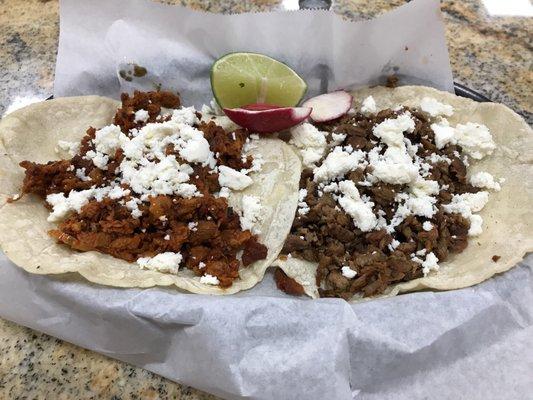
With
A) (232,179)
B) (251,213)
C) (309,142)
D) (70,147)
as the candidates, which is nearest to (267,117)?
(309,142)

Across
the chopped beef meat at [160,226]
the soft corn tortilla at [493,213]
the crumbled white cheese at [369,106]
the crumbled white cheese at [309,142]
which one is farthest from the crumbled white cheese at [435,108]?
the chopped beef meat at [160,226]

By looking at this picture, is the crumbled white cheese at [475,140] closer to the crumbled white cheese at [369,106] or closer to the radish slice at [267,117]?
the crumbled white cheese at [369,106]

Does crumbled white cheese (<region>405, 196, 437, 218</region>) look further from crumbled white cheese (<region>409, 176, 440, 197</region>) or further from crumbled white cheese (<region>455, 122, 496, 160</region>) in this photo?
crumbled white cheese (<region>455, 122, 496, 160</region>)

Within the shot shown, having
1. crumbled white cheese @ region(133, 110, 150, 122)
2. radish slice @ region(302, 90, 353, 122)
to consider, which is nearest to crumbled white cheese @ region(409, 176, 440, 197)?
radish slice @ region(302, 90, 353, 122)

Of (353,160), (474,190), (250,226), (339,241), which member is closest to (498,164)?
(474,190)

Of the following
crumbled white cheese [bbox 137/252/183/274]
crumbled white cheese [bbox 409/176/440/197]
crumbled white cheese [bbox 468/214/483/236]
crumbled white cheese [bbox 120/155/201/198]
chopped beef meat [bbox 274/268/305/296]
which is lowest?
chopped beef meat [bbox 274/268/305/296]

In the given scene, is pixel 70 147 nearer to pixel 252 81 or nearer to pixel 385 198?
pixel 252 81
